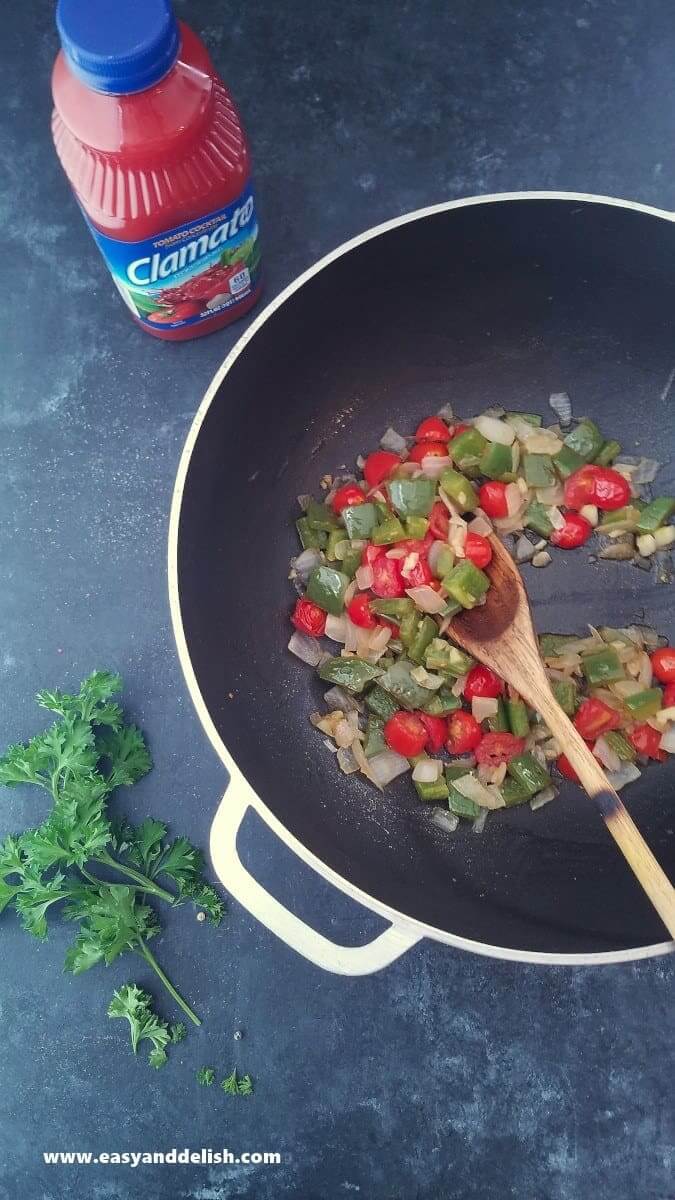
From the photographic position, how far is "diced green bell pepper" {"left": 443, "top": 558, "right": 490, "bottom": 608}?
162cm

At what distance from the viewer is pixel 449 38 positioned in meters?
1.86

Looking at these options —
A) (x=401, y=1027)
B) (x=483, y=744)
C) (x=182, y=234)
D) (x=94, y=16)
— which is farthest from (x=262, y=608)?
(x=94, y=16)

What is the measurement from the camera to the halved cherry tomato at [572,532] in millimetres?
1763

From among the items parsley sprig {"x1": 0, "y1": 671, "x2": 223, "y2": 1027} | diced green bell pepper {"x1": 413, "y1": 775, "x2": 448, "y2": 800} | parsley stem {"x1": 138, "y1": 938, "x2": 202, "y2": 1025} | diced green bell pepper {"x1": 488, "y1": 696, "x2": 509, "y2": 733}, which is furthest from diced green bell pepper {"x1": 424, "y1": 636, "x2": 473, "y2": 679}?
parsley stem {"x1": 138, "y1": 938, "x2": 202, "y2": 1025}

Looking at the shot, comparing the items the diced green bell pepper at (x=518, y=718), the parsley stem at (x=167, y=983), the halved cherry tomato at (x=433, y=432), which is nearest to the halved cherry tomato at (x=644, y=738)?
the diced green bell pepper at (x=518, y=718)

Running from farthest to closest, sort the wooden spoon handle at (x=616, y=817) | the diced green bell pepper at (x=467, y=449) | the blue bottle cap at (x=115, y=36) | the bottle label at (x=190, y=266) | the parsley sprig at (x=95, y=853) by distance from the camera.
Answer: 1. the diced green bell pepper at (x=467, y=449)
2. the parsley sprig at (x=95, y=853)
3. the bottle label at (x=190, y=266)
4. the wooden spoon handle at (x=616, y=817)
5. the blue bottle cap at (x=115, y=36)

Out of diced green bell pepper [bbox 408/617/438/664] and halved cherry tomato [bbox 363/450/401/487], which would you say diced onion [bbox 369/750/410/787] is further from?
halved cherry tomato [bbox 363/450/401/487]

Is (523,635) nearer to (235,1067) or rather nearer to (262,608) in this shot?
(262,608)

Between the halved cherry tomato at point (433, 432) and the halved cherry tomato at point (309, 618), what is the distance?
400mm

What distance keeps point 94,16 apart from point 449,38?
92 cm

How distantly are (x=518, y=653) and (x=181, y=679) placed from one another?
0.65 m

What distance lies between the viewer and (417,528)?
5.49ft

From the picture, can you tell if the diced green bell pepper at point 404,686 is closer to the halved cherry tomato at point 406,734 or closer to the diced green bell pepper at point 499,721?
the halved cherry tomato at point 406,734

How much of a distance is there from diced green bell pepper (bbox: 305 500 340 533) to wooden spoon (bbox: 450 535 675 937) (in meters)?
0.30
